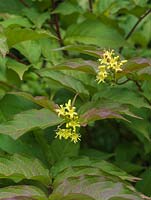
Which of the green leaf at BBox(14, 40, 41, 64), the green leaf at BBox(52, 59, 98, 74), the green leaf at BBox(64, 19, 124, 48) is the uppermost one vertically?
the green leaf at BBox(64, 19, 124, 48)

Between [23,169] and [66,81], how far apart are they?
0.39 metres

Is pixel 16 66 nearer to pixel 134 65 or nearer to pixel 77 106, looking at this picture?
pixel 77 106

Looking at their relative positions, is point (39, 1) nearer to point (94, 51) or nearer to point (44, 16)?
point (44, 16)

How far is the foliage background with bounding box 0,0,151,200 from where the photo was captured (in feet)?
4.25

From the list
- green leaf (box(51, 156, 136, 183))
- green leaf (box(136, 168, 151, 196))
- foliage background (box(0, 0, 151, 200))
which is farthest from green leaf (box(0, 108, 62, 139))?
green leaf (box(136, 168, 151, 196))

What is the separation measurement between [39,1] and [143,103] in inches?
31.7

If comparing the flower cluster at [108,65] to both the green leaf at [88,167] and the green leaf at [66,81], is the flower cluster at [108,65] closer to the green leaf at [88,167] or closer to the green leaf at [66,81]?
the green leaf at [66,81]

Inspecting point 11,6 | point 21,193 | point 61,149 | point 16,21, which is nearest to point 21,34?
point 16,21

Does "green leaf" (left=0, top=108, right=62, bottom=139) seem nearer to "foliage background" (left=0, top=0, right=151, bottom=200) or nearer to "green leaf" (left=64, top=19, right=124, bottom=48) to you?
"foliage background" (left=0, top=0, right=151, bottom=200)

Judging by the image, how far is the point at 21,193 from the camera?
121 centimetres

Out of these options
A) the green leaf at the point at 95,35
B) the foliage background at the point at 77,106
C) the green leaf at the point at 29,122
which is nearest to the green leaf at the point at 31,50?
the foliage background at the point at 77,106

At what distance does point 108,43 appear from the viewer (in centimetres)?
193

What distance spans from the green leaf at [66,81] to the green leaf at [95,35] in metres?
0.34

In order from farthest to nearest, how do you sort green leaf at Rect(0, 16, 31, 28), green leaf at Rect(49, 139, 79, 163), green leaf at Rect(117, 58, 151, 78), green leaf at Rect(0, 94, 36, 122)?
green leaf at Rect(0, 16, 31, 28) → green leaf at Rect(0, 94, 36, 122) → green leaf at Rect(49, 139, 79, 163) → green leaf at Rect(117, 58, 151, 78)
